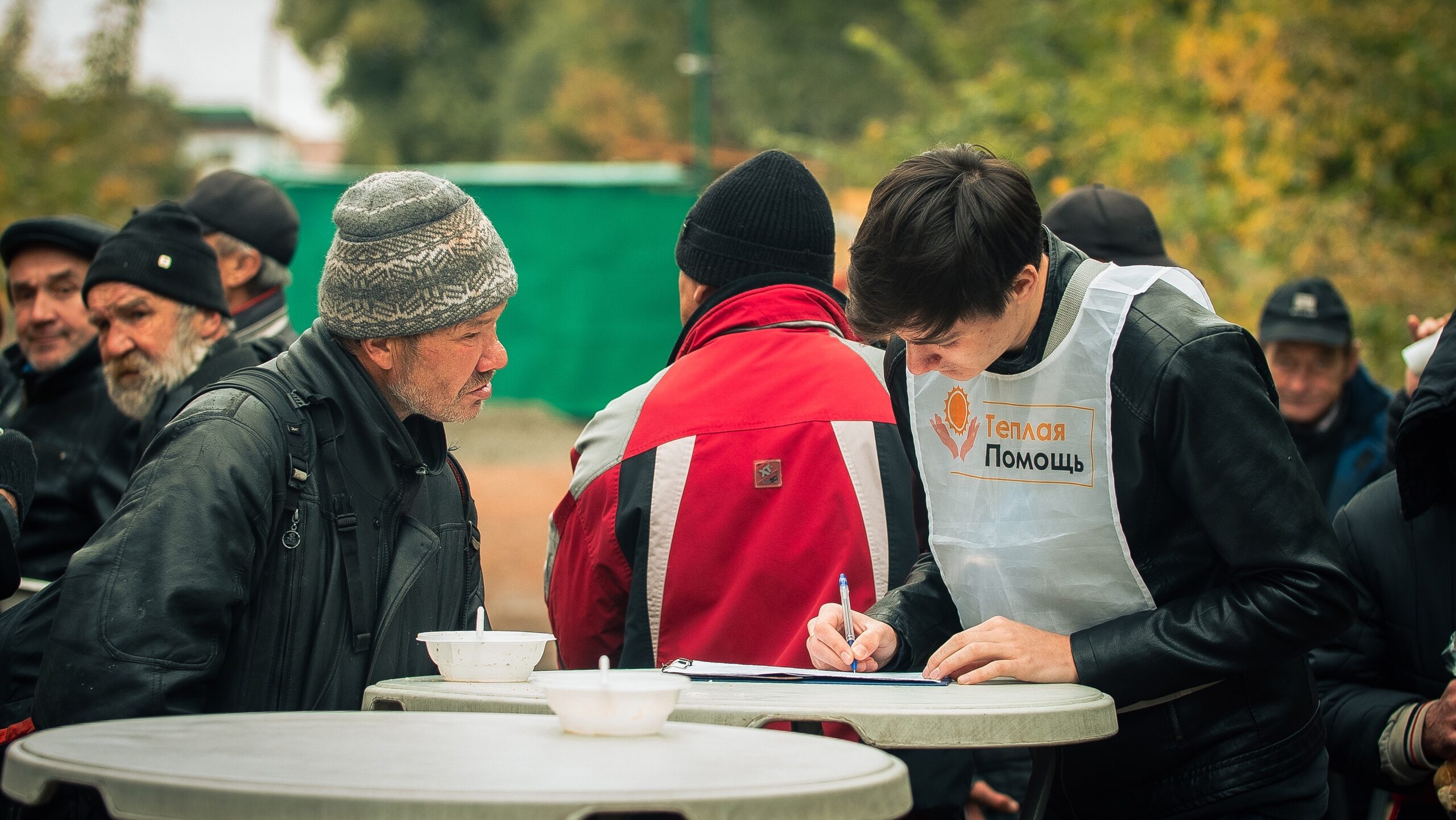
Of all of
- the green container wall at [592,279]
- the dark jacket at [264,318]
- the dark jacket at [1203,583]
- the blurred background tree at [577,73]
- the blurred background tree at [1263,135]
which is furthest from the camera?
the blurred background tree at [577,73]

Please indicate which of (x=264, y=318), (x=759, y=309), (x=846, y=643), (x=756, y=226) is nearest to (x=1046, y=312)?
(x=846, y=643)

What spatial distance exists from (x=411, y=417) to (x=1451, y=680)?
2.27m

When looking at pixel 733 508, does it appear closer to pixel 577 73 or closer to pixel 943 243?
pixel 943 243

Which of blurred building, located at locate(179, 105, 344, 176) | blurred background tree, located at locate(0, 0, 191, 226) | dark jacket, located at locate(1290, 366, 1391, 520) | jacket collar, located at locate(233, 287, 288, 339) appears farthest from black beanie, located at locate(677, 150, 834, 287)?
blurred building, located at locate(179, 105, 344, 176)

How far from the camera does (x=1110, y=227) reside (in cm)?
425

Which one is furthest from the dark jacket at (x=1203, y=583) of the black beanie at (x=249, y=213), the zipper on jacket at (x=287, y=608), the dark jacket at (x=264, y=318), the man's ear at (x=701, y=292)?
the black beanie at (x=249, y=213)

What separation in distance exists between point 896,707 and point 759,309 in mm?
1428

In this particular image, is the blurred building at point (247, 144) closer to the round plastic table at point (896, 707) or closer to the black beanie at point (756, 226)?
the black beanie at point (756, 226)

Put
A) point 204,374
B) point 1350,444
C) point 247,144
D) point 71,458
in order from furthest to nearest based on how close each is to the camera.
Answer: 1. point 247,144
2. point 1350,444
3. point 71,458
4. point 204,374

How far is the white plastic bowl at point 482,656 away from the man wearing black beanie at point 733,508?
2.14 feet

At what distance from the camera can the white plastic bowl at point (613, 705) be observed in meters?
1.79

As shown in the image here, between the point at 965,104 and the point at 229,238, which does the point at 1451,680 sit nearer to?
the point at 229,238

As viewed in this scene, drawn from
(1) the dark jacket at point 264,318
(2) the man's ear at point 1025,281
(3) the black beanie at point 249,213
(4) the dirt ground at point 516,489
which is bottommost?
(4) the dirt ground at point 516,489

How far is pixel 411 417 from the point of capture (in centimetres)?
278
